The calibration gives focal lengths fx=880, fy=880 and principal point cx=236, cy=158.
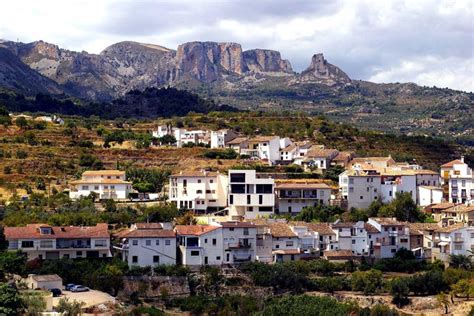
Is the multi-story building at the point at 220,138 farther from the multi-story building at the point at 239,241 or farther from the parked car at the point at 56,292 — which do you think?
the parked car at the point at 56,292

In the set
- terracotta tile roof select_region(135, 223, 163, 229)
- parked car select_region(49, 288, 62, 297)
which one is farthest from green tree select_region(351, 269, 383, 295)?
parked car select_region(49, 288, 62, 297)

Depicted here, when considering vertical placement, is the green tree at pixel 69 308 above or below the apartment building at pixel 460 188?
below

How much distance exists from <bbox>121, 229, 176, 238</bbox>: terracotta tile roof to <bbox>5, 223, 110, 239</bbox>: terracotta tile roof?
1670 millimetres

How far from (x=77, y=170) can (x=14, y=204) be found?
13.9m

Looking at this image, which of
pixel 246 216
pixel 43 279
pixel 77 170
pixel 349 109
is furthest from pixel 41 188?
pixel 349 109

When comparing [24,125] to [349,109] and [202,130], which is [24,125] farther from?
[349,109]

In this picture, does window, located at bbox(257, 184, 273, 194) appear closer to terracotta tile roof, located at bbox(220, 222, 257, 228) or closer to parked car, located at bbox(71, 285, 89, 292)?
terracotta tile roof, located at bbox(220, 222, 257, 228)

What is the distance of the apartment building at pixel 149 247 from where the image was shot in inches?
1848

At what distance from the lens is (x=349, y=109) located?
552 ft

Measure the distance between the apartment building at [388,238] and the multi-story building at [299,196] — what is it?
287 inches

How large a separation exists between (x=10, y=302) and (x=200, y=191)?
2305 cm

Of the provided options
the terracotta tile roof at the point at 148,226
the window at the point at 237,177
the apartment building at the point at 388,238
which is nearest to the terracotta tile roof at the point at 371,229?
the apartment building at the point at 388,238

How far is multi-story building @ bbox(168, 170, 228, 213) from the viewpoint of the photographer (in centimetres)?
5906

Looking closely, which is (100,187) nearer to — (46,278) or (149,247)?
(149,247)
